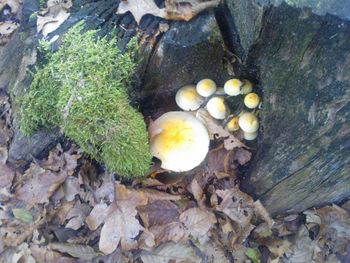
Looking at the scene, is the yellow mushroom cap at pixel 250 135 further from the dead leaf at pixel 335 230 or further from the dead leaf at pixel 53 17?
the dead leaf at pixel 53 17

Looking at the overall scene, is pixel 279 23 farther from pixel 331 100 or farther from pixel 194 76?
pixel 194 76

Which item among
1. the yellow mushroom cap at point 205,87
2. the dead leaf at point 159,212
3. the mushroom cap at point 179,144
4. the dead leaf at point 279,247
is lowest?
the dead leaf at point 279,247

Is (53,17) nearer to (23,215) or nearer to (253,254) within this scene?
(23,215)

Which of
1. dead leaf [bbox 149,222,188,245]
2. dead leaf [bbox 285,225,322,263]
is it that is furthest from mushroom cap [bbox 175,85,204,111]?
dead leaf [bbox 285,225,322,263]

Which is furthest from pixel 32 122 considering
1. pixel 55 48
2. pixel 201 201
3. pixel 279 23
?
pixel 279 23

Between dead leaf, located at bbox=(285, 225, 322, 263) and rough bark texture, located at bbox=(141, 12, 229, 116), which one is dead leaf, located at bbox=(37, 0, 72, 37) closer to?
rough bark texture, located at bbox=(141, 12, 229, 116)

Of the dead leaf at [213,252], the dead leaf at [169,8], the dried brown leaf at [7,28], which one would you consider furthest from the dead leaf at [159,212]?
the dried brown leaf at [7,28]
